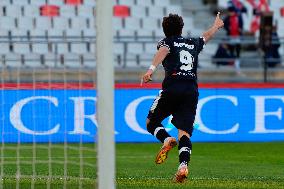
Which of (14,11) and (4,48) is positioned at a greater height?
(14,11)

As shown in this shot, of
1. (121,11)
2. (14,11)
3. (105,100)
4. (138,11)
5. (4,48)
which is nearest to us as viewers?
(105,100)

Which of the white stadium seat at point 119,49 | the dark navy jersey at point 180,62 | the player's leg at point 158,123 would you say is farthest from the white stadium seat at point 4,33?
the dark navy jersey at point 180,62

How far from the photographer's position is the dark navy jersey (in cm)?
1091

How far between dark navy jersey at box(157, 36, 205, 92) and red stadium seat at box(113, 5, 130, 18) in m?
13.8

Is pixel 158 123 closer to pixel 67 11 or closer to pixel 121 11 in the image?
pixel 67 11

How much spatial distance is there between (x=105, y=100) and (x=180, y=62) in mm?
3227

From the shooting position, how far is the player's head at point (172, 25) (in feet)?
35.6

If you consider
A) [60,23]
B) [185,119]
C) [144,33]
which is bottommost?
[185,119]

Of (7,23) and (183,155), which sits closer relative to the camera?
(183,155)

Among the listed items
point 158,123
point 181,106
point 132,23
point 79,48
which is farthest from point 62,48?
point 181,106

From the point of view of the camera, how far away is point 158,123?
11367 mm

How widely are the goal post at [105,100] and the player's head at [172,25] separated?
3.14 meters

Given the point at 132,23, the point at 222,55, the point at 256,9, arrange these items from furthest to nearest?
1. the point at 256,9
2. the point at 132,23
3. the point at 222,55

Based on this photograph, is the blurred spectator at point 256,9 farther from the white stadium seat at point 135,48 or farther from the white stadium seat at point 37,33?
the white stadium seat at point 37,33
